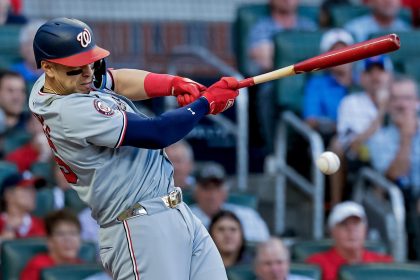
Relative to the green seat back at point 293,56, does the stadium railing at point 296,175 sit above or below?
below

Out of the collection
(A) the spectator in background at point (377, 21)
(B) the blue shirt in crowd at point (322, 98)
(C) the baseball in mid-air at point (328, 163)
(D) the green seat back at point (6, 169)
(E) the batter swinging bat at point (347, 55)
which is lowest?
(D) the green seat back at point (6, 169)

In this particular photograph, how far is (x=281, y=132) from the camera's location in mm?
7574

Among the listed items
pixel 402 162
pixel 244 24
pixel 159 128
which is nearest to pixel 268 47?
pixel 244 24

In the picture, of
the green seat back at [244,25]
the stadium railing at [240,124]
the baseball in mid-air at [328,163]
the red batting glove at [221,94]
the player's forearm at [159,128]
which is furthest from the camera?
the green seat back at [244,25]

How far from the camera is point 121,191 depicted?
166 inches

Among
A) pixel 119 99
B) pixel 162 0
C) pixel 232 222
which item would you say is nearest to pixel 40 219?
pixel 232 222

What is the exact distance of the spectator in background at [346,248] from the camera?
6.39 m

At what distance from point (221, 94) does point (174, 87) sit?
9.5 inches

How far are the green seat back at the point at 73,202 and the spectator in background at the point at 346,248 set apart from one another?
147 centimetres

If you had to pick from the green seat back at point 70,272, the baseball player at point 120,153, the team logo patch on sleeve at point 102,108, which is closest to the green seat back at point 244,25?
the green seat back at point 70,272

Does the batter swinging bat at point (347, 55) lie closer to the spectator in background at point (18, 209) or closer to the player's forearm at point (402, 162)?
the spectator in background at point (18, 209)

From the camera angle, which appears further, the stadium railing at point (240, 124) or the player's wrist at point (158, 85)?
the stadium railing at point (240, 124)

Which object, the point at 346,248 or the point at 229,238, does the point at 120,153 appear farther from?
the point at 346,248

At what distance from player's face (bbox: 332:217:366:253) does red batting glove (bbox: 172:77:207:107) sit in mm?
2289
